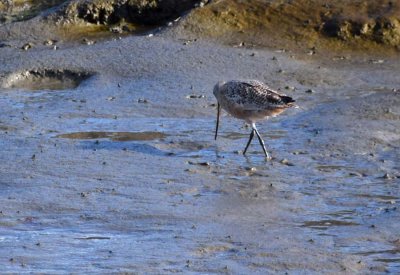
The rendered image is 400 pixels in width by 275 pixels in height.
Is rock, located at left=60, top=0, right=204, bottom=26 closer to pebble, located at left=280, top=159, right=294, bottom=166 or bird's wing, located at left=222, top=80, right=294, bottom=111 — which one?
bird's wing, located at left=222, top=80, right=294, bottom=111

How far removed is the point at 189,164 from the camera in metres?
9.17

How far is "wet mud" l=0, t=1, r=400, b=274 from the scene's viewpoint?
6.88 m

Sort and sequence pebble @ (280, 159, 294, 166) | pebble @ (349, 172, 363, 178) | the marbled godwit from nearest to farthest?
pebble @ (349, 172, 363, 178) → pebble @ (280, 159, 294, 166) → the marbled godwit

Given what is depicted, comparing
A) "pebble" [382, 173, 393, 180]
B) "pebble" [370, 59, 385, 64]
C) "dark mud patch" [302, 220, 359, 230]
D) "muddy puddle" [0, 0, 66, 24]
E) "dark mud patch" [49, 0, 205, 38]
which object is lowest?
"muddy puddle" [0, 0, 66, 24]

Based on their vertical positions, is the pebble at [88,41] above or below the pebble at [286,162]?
below

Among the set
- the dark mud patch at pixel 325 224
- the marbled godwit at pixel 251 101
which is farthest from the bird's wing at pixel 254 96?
the dark mud patch at pixel 325 224

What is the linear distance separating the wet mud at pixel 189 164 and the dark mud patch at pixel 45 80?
0.04 metres

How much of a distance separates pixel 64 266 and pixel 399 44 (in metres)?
7.74

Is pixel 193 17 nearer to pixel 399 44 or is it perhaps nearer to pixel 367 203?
pixel 399 44

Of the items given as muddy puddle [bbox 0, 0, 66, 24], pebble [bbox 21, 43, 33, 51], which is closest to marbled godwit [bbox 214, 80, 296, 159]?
pebble [bbox 21, 43, 33, 51]

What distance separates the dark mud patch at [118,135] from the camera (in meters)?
10.0

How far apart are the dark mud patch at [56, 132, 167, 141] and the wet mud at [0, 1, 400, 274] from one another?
20 millimetres

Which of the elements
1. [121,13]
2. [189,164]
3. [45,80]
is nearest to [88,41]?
[121,13]

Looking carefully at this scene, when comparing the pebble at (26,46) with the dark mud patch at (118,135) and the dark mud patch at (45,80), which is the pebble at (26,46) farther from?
the dark mud patch at (118,135)
